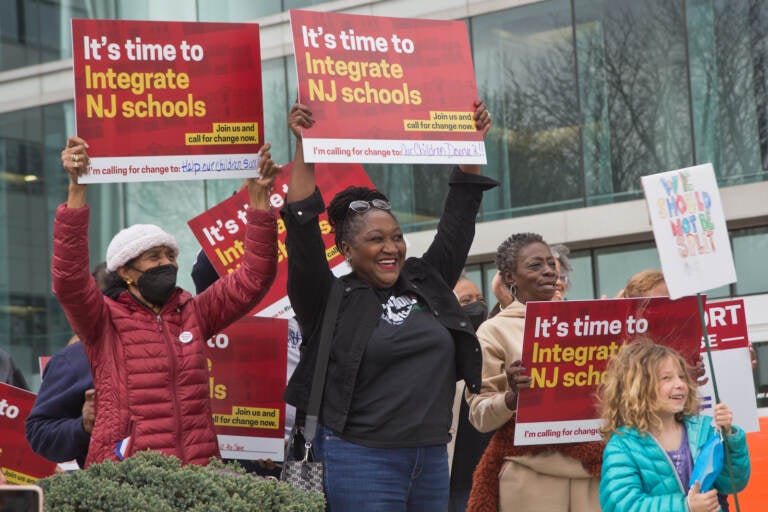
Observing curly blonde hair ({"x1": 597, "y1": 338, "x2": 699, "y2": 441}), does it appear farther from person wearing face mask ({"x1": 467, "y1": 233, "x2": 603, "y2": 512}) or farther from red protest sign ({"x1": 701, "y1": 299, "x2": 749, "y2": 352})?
red protest sign ({"x1": 701, "y1": 299, "x2": 749, "y2": 352})

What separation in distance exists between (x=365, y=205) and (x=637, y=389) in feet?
4.02

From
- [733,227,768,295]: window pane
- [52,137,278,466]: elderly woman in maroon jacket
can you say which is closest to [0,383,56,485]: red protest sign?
[52,137,278,466]: elderly woman in maroon jacket

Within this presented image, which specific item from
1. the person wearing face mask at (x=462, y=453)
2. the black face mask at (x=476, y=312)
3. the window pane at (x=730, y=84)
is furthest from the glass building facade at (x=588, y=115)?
the person wearing face mask at (x=462, y=453)

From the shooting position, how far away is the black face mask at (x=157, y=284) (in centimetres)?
489

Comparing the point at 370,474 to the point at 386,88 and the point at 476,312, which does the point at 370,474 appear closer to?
the point at 386,88

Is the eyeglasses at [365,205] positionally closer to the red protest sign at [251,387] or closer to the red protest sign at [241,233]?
the red protest sign at [251,387]

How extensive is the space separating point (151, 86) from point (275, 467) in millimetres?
1874

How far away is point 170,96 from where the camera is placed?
5215 millimetres

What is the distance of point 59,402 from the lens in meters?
5.23

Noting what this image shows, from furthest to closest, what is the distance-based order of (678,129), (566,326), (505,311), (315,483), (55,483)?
1. (678,129)
2. (505,311)
3. (566,326)
4. (315,483)
5. (55,483)

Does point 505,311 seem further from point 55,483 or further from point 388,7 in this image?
point 388,7

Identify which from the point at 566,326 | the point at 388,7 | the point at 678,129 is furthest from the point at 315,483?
the point at 388,7

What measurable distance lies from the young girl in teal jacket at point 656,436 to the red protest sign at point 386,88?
3.37ft

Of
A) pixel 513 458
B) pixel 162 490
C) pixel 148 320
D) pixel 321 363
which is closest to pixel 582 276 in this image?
pixel 513 458
